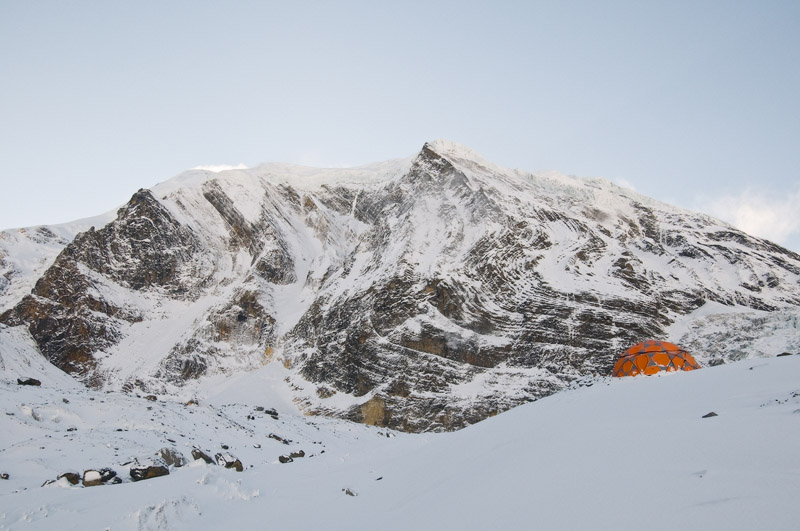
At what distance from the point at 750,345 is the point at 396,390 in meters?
42.8

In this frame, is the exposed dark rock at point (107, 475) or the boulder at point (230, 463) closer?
the exposed dark rock at point (107, 475)

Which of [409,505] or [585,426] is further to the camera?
[585,426]

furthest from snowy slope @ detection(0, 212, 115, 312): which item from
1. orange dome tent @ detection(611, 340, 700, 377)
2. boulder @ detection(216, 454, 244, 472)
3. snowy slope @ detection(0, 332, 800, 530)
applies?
orange dome tent @ detection(611, 340, 700, 377)

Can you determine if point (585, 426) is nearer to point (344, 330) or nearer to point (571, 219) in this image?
point (344, 330)

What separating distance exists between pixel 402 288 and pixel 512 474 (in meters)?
72.4

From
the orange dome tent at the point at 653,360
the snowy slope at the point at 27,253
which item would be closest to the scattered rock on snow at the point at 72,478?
the orange dome tent at the point at 653,360

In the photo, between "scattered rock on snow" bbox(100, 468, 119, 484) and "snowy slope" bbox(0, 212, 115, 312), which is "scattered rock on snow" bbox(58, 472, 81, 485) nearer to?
"scattered rock on snow" bbox(100, 468, 119, 484)

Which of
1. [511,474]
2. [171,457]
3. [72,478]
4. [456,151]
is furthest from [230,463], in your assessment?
[456,151]

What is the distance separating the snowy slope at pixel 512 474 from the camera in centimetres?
542

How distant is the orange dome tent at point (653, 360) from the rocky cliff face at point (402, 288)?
1276 inches

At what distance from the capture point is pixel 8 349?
2265 inches

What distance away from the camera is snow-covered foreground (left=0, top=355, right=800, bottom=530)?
213 inches

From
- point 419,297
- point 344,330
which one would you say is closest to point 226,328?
point 344,330

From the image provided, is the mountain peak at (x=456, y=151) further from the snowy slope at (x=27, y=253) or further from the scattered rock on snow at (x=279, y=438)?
the scattered rock on snow at (x=279, y=438)
